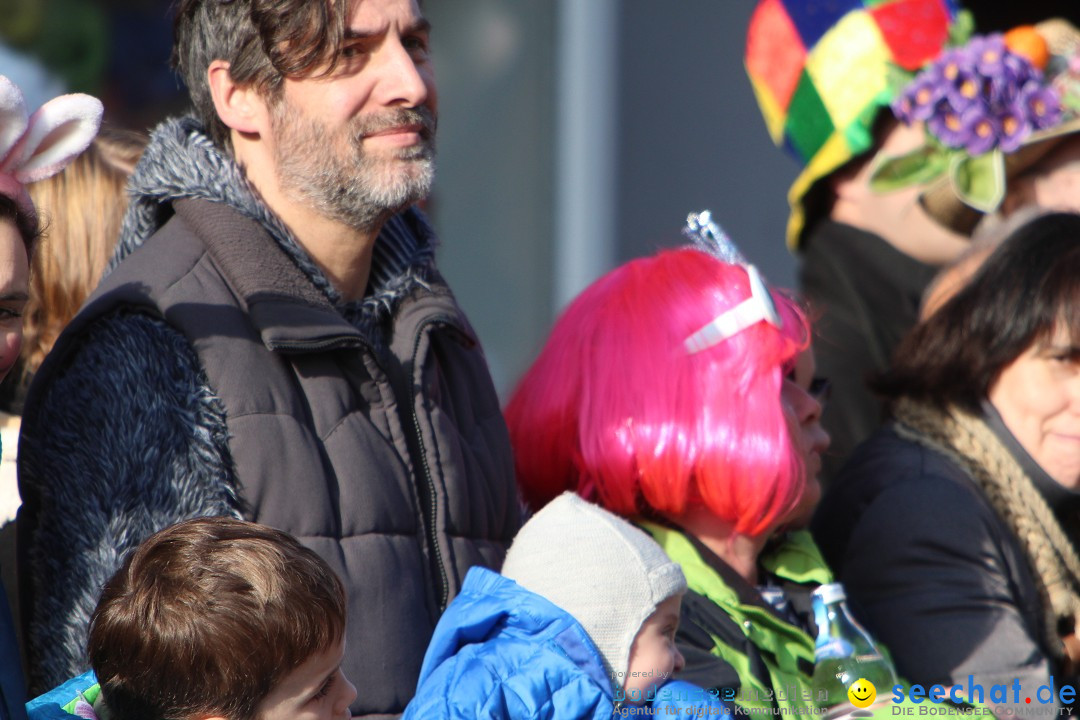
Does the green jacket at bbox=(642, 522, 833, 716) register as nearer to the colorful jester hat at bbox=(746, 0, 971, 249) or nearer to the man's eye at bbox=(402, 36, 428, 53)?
the man's eye at bbox=(402, 36, 428, 53)

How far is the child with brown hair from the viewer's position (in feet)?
5.87

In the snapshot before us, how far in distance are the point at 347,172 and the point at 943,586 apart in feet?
4.89

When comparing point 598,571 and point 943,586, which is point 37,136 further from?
point 943,586

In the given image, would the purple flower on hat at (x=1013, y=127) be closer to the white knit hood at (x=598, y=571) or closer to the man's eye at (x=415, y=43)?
the man's eye at (x=415, y=43)

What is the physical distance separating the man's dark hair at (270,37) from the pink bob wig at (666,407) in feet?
2.60

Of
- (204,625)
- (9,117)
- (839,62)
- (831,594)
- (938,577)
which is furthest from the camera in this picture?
(839,62)

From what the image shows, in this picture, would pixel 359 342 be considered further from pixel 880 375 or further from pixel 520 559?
pixel 880 375

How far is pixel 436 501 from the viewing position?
2.43m

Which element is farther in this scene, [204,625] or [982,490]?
[982,490]

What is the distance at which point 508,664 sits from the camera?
83.6 inches

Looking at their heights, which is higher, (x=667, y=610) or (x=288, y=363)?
(x=288, y=363)

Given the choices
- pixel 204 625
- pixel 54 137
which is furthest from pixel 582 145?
pixel 204 625

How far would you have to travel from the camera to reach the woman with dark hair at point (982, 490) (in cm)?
288

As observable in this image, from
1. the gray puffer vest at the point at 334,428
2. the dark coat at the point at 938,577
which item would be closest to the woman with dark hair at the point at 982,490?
the dark coat at the point at 938,577
